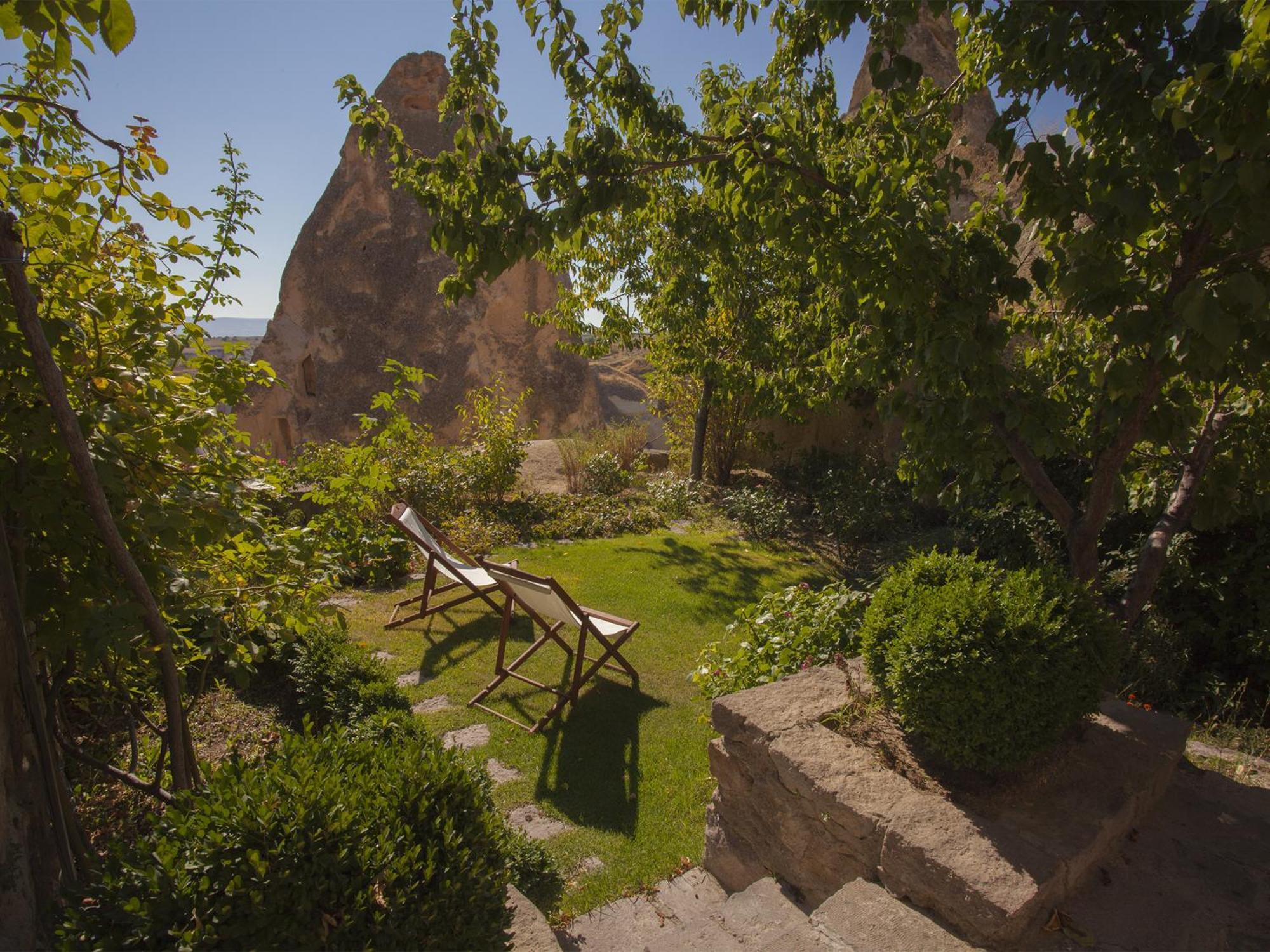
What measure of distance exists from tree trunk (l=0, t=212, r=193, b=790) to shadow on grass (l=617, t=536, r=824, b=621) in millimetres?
4567

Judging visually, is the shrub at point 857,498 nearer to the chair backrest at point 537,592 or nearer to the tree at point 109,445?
the chair backrest at point 537,592

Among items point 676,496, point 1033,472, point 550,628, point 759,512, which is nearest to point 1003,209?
point 1033,472

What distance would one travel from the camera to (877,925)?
211cm

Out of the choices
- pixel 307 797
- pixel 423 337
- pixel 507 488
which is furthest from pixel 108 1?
pixel 423 337

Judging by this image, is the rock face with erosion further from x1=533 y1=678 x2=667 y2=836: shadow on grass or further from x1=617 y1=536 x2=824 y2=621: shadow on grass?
x1=533 y1=678 x2=667 y2=836: shadow on grass

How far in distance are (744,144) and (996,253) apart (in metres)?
1.25

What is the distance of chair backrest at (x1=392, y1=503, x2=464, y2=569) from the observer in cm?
500

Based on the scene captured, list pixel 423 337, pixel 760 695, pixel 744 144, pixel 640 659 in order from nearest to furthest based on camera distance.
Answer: pixel 760 695 → pixel 744 144 → pixel 640 659 → pixel 423 337

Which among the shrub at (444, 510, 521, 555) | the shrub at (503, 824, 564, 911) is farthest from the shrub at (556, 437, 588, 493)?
the shrub at (503, 824, 564, 911)

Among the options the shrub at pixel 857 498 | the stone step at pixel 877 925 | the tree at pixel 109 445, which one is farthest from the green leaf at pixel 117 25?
the shrub at pixel 857 498

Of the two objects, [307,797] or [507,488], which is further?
[507,488]

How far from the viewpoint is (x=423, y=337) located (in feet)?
64.4

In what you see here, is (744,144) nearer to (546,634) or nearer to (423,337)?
(546,634)

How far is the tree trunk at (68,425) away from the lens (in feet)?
5.29
